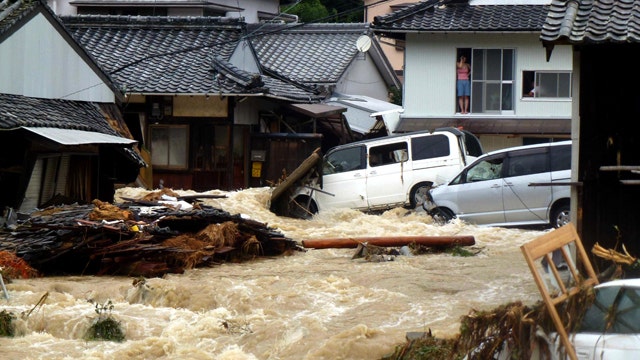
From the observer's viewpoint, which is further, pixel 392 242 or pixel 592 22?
pixel 392 242

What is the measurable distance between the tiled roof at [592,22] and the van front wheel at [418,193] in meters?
12.0

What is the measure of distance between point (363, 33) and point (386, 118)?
690cm

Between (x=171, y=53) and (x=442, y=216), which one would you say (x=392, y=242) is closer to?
(x=442, y=216)

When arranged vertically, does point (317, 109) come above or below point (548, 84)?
below

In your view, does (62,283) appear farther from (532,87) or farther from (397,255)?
(532,87)

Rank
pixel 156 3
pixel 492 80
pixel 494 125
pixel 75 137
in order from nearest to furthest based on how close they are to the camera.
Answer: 1. pixel 75 137
2. pixel 494 125
3. pixel 492 80
4. pixel 156 3

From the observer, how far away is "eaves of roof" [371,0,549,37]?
29.6 m

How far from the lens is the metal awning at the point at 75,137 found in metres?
18.7

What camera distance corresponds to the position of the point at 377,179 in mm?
26500

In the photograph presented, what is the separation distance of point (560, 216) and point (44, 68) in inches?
433

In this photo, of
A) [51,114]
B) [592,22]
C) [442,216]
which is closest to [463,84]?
[442,216]

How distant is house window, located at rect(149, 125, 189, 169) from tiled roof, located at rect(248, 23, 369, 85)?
5426mm

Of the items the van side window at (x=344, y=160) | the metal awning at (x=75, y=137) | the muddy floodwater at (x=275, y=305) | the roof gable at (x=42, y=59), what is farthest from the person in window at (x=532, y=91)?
the metal awning at (x=75, y=137)

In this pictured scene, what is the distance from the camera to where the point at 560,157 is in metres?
22.2
